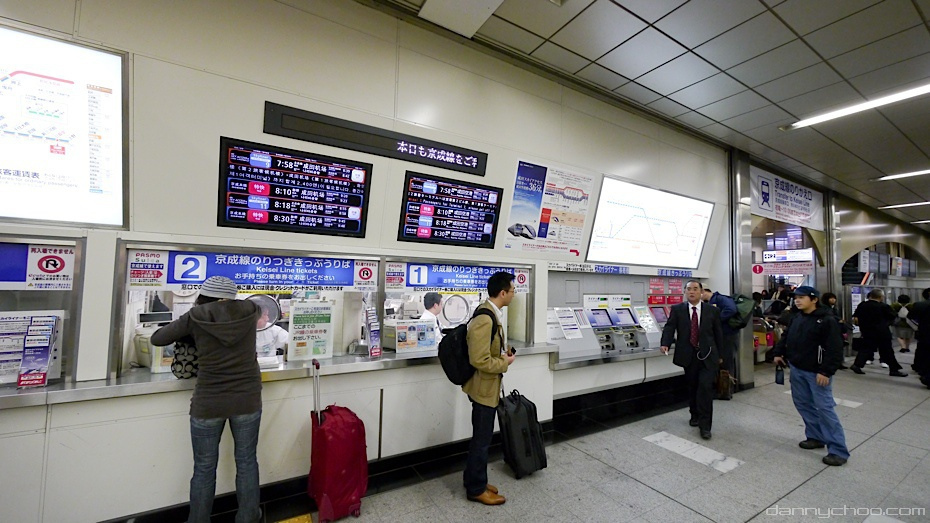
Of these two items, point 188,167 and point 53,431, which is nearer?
point 53,431

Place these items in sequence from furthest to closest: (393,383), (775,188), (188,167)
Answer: (775,188) < (393,383) < (188,167)

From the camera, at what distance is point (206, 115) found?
2.29 m

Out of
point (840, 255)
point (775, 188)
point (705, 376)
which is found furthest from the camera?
point (840, 255)

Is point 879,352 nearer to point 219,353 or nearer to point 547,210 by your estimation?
point 547,210

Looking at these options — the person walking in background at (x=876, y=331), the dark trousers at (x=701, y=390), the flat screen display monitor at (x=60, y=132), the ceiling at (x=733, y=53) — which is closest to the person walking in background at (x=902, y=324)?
the person walking in background at (x=876, y=331)

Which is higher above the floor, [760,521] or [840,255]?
[840,255]

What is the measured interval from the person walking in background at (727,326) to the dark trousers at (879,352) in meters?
3.40

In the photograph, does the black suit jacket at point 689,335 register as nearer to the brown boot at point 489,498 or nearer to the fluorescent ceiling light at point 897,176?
the brown boot at point 489,498

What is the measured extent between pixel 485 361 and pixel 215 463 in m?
1.54

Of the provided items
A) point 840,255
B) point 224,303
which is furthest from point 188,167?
point 840,255

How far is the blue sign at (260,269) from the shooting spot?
235 centimetres

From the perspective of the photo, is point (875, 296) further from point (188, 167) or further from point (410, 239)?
point (188, 167)

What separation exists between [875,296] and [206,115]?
32.3 feet

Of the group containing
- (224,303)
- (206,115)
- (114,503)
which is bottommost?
(114,503)
